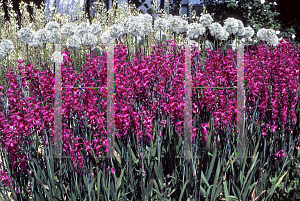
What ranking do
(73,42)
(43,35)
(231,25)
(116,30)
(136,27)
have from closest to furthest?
(136,27), (73,42), (43,35), (116,30), (231,25)

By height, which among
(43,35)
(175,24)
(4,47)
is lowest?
(4,47)

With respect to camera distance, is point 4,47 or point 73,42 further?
point 4,47

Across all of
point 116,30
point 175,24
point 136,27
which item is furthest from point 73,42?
point 175,24

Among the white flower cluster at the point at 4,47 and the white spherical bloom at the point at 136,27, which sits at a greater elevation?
the white spherical bloom at the point at 136,27

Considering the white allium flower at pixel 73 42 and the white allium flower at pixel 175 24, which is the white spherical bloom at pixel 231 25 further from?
the white allium flower at pixel 73 42

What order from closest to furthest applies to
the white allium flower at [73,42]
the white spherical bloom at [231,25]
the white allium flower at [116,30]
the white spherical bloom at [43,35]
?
the white allium flower at [73,42] → the white spherical bloom at [43,35] → the white allium flower at [116,30] → the white spherical bloom at [231,25]

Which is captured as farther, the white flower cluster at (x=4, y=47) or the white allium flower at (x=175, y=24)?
the white allium flower at (x=175, y=24)

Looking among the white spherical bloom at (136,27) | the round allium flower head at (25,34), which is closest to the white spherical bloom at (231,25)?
the white spherical bloom at (136,27)

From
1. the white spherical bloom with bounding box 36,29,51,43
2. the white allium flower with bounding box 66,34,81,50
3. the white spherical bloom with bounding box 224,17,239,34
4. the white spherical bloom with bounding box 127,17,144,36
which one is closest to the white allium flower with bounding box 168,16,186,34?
the white spherical bloom with bounding box 127,17,144,36

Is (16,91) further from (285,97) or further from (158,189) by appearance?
(285,97)

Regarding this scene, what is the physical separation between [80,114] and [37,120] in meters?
0.32

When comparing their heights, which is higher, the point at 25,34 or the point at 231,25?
the point at 231,25

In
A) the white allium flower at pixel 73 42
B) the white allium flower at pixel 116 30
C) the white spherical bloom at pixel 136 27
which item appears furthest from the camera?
the white allium flower at pixel 116 30

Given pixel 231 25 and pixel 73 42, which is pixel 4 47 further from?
pixel 231 25
